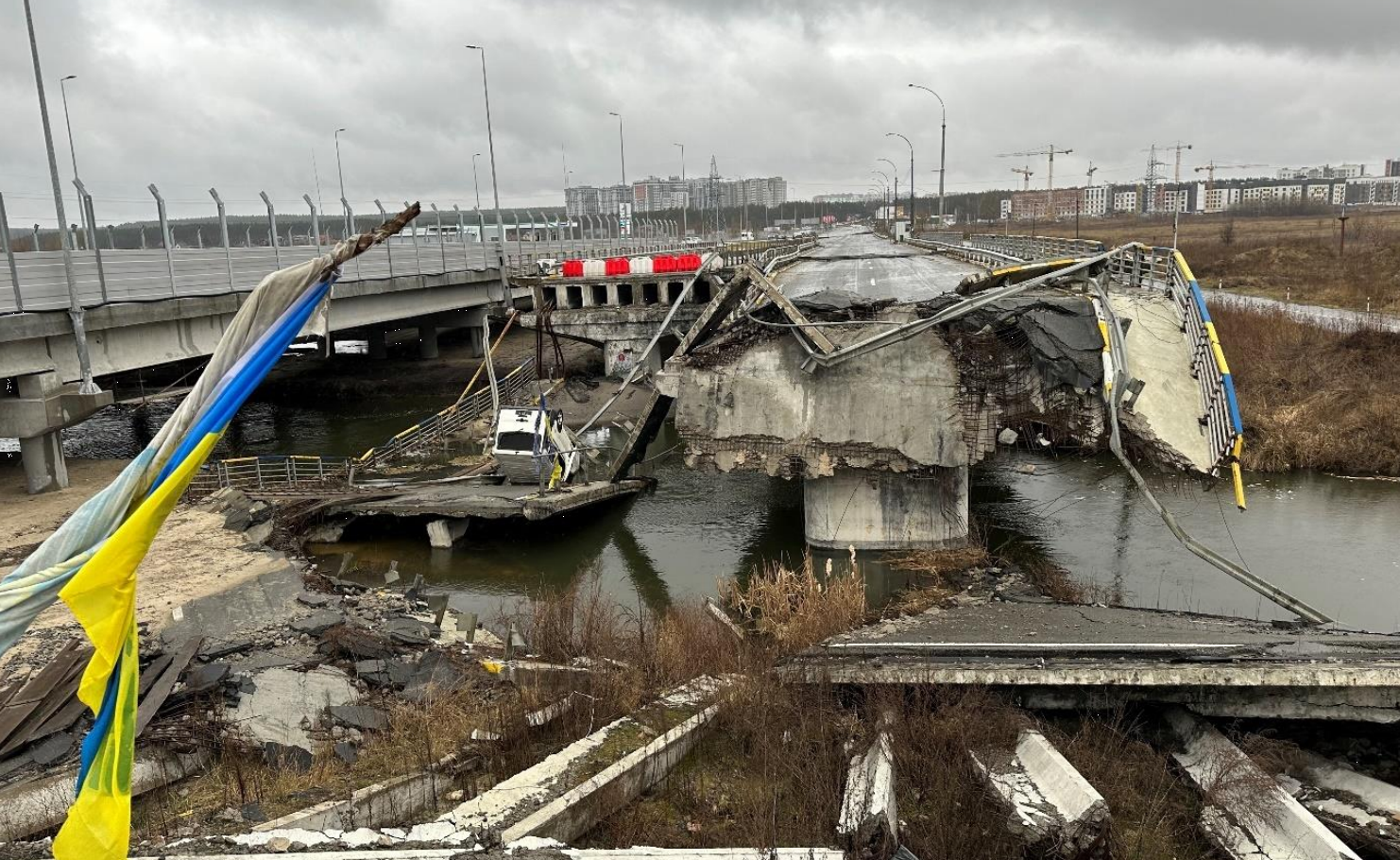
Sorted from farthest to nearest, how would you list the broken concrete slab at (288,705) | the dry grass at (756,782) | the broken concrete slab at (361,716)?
the broken concrete slab at (361,716)
the broken concrete slab at (288,705)
the dry grass at (756,782)

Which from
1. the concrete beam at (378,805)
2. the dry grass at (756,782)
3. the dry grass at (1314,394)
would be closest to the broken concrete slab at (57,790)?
the concrete beam at (378,805)

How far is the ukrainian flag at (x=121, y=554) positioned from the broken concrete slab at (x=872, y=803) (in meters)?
4.81

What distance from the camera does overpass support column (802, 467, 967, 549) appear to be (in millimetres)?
18359

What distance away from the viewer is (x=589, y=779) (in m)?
7.97

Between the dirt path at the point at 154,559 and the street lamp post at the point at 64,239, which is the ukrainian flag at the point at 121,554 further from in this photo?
the street lamp post at the point at 64,239

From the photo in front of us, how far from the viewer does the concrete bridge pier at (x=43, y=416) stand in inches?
841

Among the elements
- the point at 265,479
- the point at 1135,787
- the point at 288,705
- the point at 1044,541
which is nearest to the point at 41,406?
the point at 265,479

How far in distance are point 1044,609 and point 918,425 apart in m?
4.64

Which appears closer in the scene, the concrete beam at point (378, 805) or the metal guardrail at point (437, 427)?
the concrete beam at point (378, 805)

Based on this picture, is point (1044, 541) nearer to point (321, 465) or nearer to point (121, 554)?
point (321, 465)

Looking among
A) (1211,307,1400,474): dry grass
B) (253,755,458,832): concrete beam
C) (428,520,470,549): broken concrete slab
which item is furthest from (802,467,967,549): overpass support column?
(1211,307,1400,474): dry grass

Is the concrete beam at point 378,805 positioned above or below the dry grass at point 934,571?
above

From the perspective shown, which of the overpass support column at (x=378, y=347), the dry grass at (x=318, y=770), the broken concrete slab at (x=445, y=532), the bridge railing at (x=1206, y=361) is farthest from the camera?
the overpass support column at (x=378, y=347)

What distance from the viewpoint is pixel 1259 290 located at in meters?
50.9
